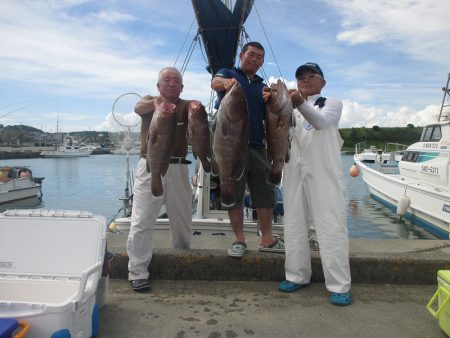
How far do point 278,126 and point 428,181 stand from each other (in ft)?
50.5

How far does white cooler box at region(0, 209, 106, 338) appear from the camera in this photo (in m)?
3.04

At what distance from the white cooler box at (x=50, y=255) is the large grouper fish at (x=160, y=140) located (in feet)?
2.31

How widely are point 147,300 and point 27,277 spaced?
1150 mm

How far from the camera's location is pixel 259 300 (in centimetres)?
377

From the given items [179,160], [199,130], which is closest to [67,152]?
[179,160]

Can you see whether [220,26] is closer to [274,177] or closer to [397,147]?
[274,177]

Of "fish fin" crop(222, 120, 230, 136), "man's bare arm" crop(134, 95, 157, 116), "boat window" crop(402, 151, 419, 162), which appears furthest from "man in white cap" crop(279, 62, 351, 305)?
"boat window" crop(402, 151, 419, 162)

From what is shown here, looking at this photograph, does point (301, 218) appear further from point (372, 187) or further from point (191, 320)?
point (372, 187)

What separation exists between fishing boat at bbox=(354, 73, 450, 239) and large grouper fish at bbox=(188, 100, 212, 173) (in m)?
13.6

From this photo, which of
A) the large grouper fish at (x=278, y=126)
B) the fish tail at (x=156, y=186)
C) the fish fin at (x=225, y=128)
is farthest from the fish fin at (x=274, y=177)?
the fish tail at (x=156, y=186)

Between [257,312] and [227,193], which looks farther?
[227,193]

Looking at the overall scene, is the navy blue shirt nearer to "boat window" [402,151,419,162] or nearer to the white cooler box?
the white cooler box

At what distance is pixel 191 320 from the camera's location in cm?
333

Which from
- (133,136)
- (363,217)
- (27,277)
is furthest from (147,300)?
(363,217)
